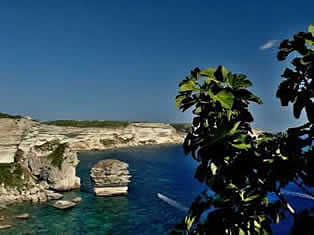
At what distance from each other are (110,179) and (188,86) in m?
54.7

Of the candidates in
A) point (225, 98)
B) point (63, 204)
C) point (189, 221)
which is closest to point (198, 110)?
point (225, 98)

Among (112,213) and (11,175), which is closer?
(112,213)

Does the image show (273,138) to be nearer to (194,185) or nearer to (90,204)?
(90,204)

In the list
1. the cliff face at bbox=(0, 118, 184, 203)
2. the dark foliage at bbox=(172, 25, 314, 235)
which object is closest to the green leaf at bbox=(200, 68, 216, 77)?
the dark foliage at bbox=(172, 25, 314, 235)

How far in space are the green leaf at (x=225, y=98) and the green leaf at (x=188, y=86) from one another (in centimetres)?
74

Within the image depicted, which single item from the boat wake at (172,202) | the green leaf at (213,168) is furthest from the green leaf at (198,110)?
the boat wake at (172,202)

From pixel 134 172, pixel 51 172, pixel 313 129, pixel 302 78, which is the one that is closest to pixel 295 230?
pixel 313 129

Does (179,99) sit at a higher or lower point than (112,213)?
higher

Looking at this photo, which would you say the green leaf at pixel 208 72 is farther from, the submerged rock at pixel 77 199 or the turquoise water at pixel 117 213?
the submerged rock at pixel 77 199

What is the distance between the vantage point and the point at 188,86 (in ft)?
21.7

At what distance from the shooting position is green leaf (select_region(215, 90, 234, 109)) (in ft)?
19.3

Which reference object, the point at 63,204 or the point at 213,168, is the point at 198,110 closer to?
the point at 213,168

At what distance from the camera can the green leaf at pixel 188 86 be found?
6562mm

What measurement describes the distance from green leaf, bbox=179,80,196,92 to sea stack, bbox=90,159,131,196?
178 feet
